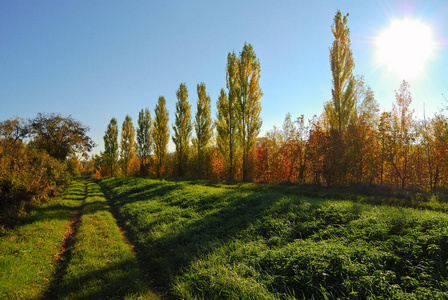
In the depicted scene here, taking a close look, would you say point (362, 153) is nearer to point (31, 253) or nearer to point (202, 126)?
point (31, 253)

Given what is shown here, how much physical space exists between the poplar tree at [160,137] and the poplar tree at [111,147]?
1677 cm

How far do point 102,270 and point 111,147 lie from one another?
49129mm

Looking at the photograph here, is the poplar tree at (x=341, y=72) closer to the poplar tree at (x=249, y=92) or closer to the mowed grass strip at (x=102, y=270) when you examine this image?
the poplar tree at (x=249, y=92)

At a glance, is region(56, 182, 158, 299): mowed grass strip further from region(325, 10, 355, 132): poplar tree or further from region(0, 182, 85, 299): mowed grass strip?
region(325, 10, 355, 132): poplar tree

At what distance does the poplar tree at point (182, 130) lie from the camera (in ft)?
108

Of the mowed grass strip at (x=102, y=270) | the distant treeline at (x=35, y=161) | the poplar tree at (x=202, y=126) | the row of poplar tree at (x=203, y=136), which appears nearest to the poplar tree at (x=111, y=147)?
the row of poplar tree at (x=203, y=136)

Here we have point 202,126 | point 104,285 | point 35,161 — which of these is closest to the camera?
point 104,285

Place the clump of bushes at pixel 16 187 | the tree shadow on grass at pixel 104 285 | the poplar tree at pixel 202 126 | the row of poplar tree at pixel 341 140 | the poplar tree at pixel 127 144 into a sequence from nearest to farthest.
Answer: the tree shadow on grass at pixel 104 285 < the clump of bushes at pixel 16 187 < the row of poplar tree at pixel 341 140 < the poplar tree at pixel 202 126 < the poplar tree at pixel 127 144

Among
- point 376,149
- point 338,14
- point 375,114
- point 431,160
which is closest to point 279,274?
point 376,149

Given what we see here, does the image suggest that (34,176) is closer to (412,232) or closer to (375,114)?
(412,232)

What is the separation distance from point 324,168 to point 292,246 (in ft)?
37.0

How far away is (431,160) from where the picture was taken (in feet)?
45.1

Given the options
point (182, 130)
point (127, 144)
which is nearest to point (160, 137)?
point (182, 130)

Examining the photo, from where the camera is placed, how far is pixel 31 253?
618cm
